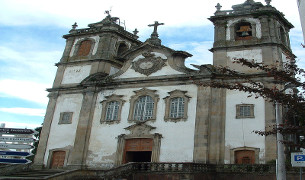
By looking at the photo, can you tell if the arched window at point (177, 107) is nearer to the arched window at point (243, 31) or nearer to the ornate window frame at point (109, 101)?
the ornate window frame at point (109, 101)

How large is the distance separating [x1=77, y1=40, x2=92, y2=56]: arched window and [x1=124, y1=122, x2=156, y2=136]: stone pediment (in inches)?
325

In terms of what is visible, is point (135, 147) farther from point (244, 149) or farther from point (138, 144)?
point (244, 149)

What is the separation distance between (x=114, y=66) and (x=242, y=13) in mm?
10185

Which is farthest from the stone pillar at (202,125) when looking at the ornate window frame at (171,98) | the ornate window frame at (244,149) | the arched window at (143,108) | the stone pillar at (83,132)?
the stone pillar at (83,132)

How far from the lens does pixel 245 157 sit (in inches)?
717

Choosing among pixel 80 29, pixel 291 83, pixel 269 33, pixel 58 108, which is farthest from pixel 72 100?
pixel 291 83

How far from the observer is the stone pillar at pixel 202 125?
61.5 feet

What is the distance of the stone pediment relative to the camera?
2080 centimetres

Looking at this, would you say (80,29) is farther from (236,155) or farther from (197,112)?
(236,155)

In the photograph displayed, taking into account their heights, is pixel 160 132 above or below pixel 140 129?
below

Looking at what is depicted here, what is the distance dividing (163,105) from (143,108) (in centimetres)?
140

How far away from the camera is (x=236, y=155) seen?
18469mm

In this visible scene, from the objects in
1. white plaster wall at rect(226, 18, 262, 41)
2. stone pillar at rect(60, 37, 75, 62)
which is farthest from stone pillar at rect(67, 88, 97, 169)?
white plaster wall at rect(226, 18, 262, 41)

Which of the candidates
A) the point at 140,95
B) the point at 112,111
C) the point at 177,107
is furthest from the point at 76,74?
the point at 177,107
